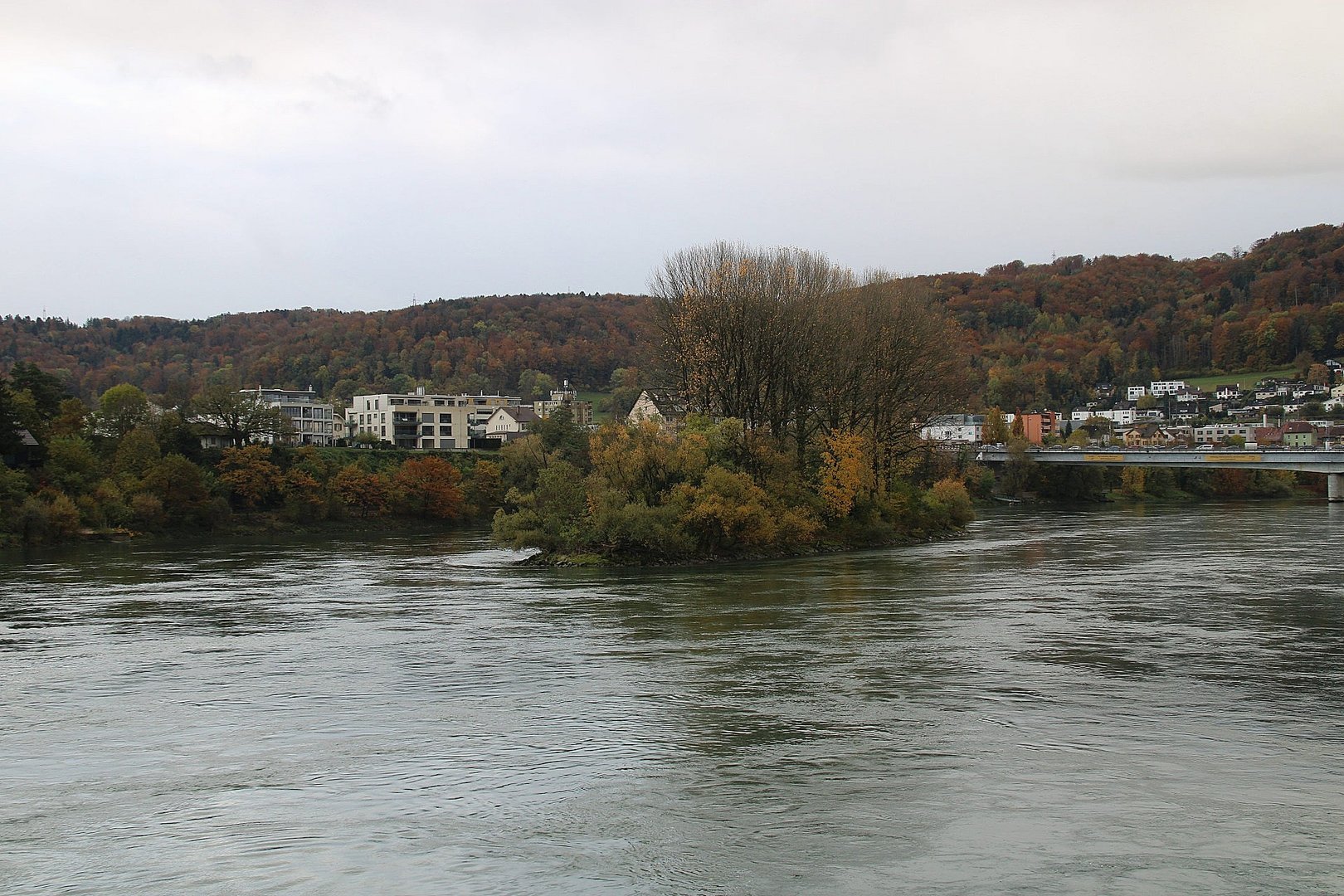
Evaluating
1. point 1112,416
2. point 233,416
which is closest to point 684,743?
point 233,416

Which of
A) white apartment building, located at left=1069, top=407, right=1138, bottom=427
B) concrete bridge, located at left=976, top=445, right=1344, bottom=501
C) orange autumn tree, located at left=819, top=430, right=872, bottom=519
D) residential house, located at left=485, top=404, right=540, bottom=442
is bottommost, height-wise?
concrete bridge, located at left=976, top=445, right=1344, bottom=501

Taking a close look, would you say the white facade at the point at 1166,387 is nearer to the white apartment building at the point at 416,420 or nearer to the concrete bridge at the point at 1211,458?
the concrete bridge at the point at 1211,458

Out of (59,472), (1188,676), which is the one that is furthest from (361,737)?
(59,472)

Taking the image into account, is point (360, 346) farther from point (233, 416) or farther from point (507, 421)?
point (233, 416)

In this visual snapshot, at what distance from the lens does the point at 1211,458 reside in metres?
87.2

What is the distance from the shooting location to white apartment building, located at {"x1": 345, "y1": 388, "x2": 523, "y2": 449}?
13250 cm

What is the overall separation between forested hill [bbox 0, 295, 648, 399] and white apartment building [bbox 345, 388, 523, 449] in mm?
18931

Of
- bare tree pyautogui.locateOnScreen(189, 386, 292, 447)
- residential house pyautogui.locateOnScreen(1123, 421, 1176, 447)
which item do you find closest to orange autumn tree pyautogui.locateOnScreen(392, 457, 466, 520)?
bare tree pyautogui.locateOnScreen(189, 386, 292, 447)

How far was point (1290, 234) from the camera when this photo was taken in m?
197

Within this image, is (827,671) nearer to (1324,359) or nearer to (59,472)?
(59,472)

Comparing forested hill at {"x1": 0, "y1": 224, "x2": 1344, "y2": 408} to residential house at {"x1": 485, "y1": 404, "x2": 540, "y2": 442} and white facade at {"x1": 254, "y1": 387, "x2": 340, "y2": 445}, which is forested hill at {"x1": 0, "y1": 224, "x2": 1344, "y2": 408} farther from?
residential house at {"x1": 485, "y1": 404, "x2": 540, "y2": 442}

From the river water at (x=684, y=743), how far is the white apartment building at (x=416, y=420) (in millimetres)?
99578

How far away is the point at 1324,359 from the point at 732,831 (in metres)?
182

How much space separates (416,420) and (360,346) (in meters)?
36.6
